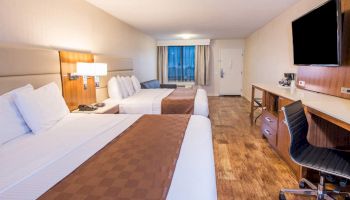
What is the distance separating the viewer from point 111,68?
164 inches

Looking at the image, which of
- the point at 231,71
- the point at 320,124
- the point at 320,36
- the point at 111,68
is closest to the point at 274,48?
the point at 320,36

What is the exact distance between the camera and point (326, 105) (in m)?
2.00

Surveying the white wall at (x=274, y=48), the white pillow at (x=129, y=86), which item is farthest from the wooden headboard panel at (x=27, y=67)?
the white wall at (x=274, y=48)

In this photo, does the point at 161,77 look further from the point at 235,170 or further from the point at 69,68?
the point at 235,170

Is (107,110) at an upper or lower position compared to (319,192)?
upper

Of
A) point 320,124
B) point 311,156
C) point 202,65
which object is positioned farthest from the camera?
point 202,65

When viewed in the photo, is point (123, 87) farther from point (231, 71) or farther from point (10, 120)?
point (231, 71)

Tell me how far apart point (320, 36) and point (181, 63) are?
6162mm

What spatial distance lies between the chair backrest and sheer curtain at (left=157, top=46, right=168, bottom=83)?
6.83m

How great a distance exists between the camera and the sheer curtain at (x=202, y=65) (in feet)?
26.6

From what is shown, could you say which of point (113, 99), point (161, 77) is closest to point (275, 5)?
point (113, 99)

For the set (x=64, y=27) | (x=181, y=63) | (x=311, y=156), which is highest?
(x=181, y=63)

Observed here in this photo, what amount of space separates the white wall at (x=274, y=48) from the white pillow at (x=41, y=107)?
3408 mm

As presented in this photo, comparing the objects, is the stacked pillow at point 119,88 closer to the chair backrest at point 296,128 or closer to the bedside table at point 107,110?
the bedside table at point 107,110
